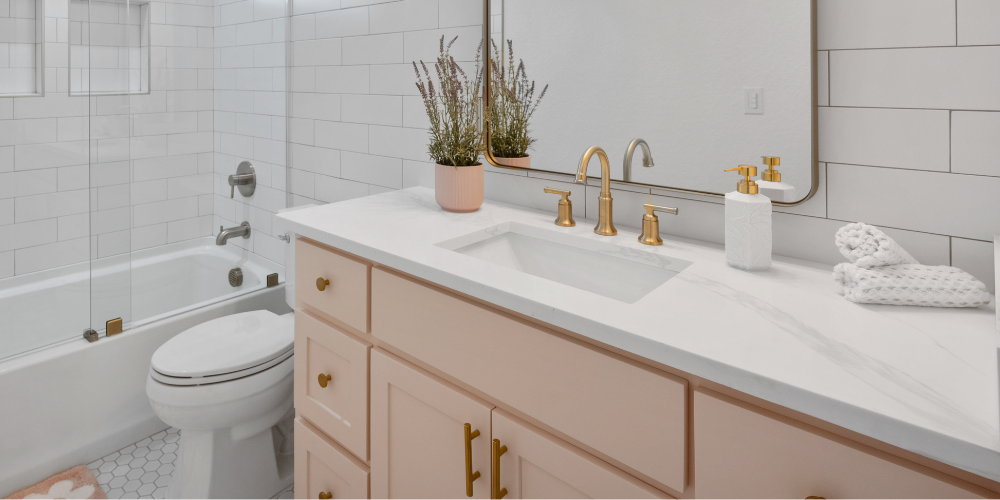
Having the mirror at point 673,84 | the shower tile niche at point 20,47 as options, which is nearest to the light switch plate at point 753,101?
the mirror at point 673,84

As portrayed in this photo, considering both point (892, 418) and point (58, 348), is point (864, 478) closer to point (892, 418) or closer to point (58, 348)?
point (892, 418)

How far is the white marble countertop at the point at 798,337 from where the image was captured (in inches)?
20.9

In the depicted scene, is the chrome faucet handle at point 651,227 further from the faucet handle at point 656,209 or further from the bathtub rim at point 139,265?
the bathtub rim at point 139,265

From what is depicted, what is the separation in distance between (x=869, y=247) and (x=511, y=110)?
3.09ft

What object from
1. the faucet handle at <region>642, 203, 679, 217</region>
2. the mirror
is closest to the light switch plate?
the mirror

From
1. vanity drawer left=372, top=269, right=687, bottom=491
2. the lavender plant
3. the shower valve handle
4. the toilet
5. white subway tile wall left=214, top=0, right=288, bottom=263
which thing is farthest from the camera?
the shower valve handle

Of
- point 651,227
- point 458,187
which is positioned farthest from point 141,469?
point 651,227

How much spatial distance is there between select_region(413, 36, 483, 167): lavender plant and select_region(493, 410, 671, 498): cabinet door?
2.42 ft

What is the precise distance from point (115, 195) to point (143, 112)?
0.32 meters

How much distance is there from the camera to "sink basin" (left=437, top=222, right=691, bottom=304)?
3.48 ft

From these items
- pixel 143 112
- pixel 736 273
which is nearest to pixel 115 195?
pixel 143 112

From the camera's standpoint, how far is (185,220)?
2.22 meters

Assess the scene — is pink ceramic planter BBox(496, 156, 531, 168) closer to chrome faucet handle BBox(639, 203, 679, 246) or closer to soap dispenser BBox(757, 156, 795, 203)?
chrome faucet handle BBox(639, 203, 679, 246)

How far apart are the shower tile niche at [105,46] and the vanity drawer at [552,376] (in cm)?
145
